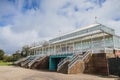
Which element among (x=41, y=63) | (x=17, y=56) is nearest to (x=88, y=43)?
(x=41, y=63)

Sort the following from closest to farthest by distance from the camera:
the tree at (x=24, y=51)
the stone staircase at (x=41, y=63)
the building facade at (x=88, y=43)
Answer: the building facade at (x=88, y=43)
the stone staircase at (x=41, y=63)
the tree at (x=24, y=51)

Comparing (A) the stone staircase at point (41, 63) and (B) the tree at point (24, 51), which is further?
(B) the tree at point (24, 51)

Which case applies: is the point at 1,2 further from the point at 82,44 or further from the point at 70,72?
the point at 82,44

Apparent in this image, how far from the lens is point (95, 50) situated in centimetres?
1734

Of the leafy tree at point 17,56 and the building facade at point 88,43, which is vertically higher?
the building facade at point 88,43

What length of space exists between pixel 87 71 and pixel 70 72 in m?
2.11

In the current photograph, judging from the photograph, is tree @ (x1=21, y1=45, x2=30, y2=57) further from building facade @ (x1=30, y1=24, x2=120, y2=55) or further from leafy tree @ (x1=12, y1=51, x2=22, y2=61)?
building facade @ (x1=30, y1=24, x2=120, y2=55)

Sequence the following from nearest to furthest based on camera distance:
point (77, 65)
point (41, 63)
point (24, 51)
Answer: point (77, 65), point (41, 63), point (24, 51)

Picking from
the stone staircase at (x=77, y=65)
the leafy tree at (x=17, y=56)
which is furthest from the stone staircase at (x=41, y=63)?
the leafy tree at (x=17, y=56)

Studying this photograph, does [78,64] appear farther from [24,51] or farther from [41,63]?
[24,51]

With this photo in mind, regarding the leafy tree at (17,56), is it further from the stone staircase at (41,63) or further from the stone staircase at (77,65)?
the stone staircase at (77,65)

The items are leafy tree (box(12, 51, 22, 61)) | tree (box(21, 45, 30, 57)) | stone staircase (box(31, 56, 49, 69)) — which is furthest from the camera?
tree (box(21, 45, 30, 57))

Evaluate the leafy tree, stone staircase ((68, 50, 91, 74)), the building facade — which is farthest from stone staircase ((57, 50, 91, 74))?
the leafy tree

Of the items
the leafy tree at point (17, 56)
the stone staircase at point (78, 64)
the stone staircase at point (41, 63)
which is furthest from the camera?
the leafy tree at point (17, 56)
